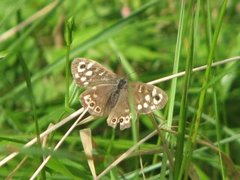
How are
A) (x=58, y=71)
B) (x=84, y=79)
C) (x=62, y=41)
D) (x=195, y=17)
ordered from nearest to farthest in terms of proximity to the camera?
(x=195, y=17) < (x=84, y=79) < (x=58, y=71) < (x=62, y=41)

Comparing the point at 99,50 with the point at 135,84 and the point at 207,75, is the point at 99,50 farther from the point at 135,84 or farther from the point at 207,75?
the point at 207,75

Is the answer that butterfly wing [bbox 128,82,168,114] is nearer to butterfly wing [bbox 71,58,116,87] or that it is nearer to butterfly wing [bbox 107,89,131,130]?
butterfly wing [bbox 107,89,131,130]

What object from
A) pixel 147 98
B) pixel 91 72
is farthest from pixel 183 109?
pixel 91 72

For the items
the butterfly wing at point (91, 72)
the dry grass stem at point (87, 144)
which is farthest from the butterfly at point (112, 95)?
the dry grass stem at point (87, 144)

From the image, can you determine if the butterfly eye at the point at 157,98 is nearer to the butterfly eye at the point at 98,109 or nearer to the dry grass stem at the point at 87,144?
the butterfly eye at the point at 98,109

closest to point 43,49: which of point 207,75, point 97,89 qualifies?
point 97,89
